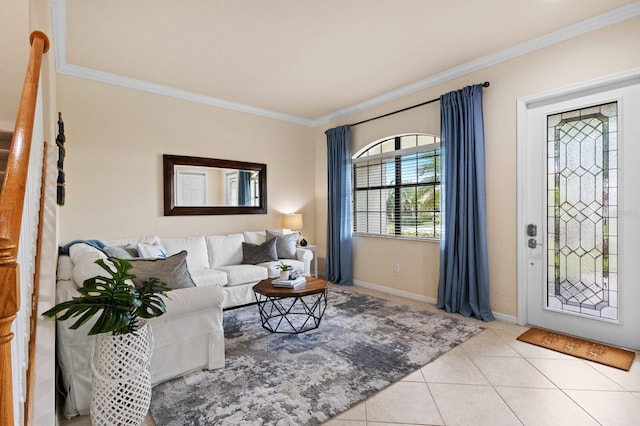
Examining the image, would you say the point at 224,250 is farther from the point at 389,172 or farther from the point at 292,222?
the point at 389,172

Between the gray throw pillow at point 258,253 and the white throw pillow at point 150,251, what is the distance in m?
1.10

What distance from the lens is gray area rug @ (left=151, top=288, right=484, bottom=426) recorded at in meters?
1.98

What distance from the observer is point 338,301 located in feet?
14.0

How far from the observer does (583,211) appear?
302 centimetres

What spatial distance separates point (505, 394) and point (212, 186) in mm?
4179

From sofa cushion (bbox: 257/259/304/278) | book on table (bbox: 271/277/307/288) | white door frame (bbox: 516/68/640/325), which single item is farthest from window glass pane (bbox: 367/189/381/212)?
book on table (bbox: 271/277/307/288)

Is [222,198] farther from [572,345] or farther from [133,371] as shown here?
[572,345]

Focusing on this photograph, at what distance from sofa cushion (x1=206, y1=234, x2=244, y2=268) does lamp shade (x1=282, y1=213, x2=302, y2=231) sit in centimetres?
91

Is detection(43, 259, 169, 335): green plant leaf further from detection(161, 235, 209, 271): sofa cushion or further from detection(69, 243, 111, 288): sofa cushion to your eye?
detection(161, 235, 209, 271): sofa cushion

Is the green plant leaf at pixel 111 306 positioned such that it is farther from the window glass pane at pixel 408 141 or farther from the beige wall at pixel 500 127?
the window glass pane at pixel 408 141

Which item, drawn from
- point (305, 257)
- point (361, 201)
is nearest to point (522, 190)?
point (361, 201)

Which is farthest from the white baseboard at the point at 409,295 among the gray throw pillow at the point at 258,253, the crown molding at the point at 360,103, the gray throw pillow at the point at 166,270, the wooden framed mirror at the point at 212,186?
the gray throw pillow at the point at 166,270

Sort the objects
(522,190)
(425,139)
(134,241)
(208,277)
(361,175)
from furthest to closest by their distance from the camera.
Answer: (361,175)
(425,139)
(134,241)
(208,277)
(522,190)

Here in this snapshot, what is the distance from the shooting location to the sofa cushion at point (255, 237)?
16.0 ft
